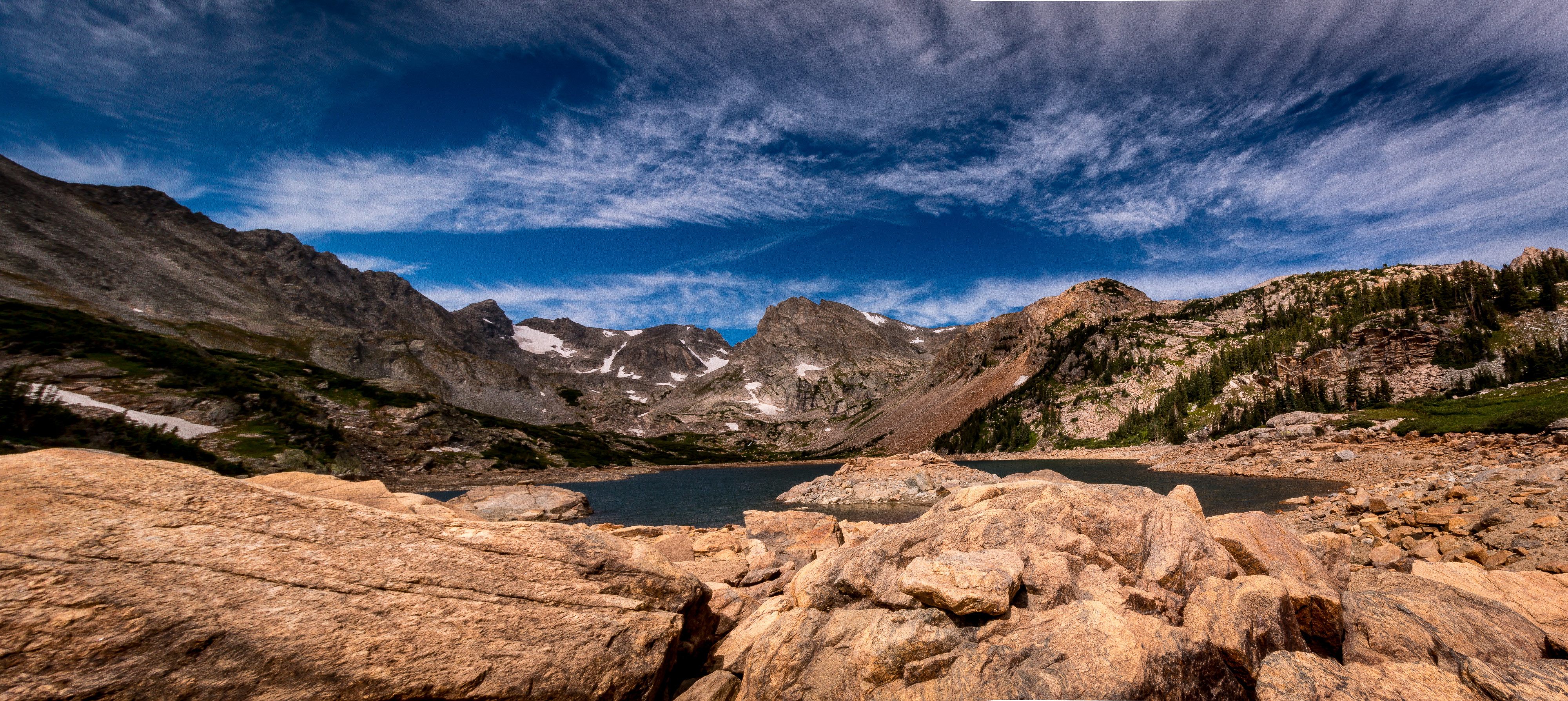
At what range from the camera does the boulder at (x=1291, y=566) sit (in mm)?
7594

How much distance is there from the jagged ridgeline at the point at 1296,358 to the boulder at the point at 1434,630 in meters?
48.4

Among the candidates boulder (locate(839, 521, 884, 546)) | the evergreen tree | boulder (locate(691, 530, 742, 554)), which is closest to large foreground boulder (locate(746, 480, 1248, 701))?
boulder (locate(839, 521, 884, 546))

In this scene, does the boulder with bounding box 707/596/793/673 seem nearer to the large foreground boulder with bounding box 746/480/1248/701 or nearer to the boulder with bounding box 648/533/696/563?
the large foreground boulder with bounding box 746/480/1248/701

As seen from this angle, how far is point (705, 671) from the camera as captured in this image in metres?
8.55

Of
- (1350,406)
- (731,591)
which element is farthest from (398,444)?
(1350,406)

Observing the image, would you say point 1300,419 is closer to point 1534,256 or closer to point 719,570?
point 719,570

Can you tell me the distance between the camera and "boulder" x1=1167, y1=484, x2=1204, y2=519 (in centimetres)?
1173

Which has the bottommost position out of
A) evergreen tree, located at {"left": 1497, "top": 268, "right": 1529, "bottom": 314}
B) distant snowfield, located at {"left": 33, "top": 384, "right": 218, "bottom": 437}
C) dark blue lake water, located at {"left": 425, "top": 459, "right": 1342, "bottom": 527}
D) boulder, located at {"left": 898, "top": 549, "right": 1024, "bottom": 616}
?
dark blue lake water, located at {"left": 425, "top": 459, "right": 1342, "bottom": 527}

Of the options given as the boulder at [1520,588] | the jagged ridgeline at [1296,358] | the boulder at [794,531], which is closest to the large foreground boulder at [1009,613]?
the boulder at [1520,588]

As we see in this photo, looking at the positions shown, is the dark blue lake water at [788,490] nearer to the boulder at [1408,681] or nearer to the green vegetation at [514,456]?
the boulder at [1408,681]

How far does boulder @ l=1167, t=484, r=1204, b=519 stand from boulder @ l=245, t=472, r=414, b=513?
15785 mm

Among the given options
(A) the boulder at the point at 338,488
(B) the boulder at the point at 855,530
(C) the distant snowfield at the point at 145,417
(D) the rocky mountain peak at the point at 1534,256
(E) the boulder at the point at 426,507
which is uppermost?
(D) the rocky mountain peak at the point at 1534,256

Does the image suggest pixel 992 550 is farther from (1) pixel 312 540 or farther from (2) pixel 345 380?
(2) pixel 345 380

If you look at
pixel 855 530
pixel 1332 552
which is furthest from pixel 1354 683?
pixel 855 530
